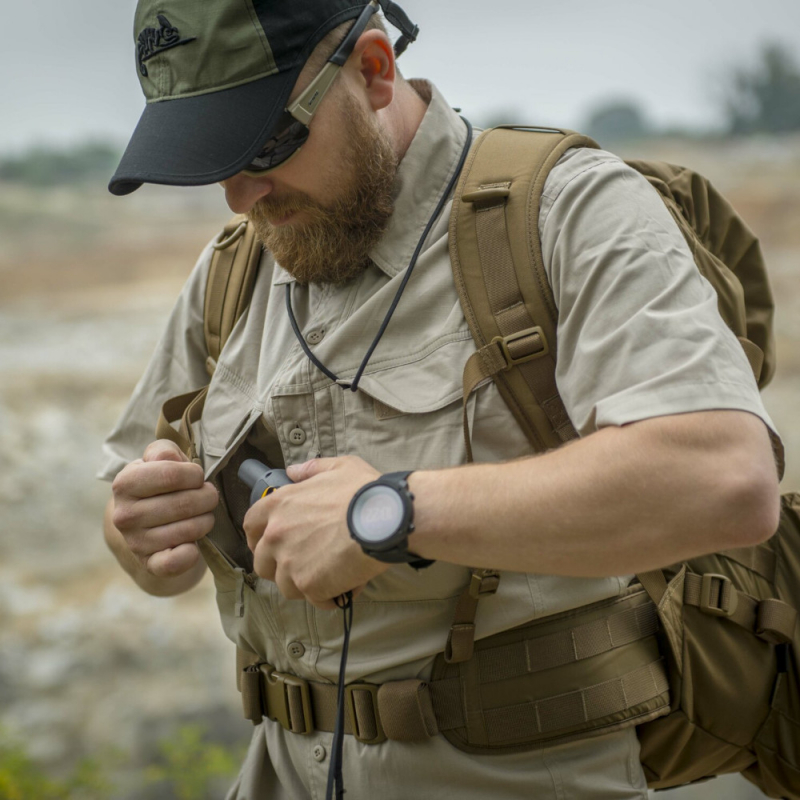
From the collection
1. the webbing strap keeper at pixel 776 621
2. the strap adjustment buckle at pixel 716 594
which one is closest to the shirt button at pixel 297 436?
the strap adjustment buckle at pixel 716 594

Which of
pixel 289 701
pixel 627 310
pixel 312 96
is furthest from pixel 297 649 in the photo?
pixel 312 96

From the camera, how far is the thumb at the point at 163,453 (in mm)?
1476

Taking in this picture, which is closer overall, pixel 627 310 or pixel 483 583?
pixel 627 310

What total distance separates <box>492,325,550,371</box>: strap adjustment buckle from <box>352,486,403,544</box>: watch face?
0.28 m

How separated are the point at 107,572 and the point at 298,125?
3.70 m

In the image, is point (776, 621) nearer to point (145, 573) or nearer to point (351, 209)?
point (351, 209)

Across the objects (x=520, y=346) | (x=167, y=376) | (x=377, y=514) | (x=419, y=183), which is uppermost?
(x=419, y=183)

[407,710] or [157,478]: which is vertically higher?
[157,478]

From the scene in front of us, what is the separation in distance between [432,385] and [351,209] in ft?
1.13

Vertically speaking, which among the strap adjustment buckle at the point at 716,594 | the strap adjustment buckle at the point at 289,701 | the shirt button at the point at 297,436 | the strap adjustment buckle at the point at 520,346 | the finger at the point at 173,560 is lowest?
the strap adjustment buckle at the point at 289,701

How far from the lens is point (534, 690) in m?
1.38

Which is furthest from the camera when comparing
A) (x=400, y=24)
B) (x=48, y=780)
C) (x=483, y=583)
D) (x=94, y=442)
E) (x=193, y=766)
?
(x=94, y=442)

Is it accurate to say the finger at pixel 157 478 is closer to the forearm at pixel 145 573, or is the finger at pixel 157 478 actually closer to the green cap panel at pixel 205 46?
the forearm at pixel 145 573

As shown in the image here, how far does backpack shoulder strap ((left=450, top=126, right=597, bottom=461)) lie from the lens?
1252mm
